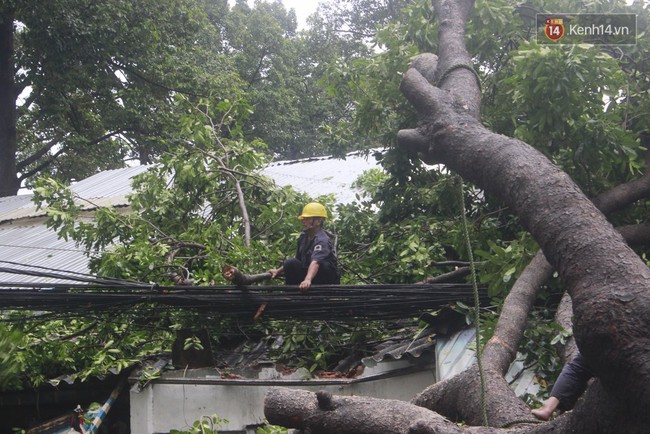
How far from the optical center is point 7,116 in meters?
21.0

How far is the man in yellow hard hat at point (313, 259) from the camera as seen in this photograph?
22.4 feet

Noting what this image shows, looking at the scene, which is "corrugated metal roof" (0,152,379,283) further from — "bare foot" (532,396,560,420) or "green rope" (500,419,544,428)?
"green rope" (500,419,544,428)

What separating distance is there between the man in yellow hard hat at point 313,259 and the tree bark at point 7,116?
15606 millimetres

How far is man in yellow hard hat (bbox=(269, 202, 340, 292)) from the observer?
6820 mm

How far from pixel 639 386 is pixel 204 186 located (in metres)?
6.94

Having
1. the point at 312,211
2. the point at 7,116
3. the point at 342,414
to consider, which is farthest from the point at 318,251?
the point at 7,116

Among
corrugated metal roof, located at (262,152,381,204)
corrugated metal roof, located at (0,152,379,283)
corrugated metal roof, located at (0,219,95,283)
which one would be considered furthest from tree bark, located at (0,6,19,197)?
corrugated metal roof, located at (262,152,381,204)

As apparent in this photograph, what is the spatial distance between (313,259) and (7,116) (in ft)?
54.4

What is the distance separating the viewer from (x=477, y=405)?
3480 millimetres

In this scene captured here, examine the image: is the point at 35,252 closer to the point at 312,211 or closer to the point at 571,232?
the point at 312,211

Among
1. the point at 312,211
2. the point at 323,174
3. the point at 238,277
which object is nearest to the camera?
the point at 238,277

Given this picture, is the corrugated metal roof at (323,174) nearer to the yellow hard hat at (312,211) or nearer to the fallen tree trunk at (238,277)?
the yellow hard hat at (312,211)

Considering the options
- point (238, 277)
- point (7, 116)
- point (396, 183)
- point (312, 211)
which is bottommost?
point (238, 277)

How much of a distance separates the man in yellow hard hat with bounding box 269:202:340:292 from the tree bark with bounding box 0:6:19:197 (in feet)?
51.2
